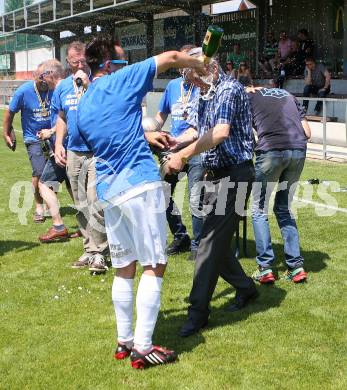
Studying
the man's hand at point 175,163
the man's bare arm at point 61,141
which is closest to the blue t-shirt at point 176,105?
the man's bare arm at point 61,141

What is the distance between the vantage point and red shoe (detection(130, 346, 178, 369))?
3820 millimetres

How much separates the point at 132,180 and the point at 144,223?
0.92ft

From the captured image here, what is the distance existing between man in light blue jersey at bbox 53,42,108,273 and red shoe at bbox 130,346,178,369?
2.03 m

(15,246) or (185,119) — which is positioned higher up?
(185,119)

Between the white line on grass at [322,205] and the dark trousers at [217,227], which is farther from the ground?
the dark trousers at [217,227]

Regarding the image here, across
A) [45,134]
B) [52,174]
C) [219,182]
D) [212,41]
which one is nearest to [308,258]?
[219,182]

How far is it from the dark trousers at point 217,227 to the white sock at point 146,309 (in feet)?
1.97

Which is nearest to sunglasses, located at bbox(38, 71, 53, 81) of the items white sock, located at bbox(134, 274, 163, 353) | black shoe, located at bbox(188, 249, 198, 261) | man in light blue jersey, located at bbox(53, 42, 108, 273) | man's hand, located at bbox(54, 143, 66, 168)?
man in light blue jersey, located at bbox(53, 42, 108, 273)

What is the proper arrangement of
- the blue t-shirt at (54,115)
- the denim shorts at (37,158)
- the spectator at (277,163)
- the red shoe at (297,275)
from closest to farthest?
the spectator at (277,163) → the red shoe at (297,275) → the blue t-shirt at (54,115) → the denim shorts at (37,158)

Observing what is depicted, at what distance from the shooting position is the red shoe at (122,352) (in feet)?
13.1

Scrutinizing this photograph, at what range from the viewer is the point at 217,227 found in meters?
4.29

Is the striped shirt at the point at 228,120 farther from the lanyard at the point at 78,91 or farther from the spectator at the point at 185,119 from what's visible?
the lanyard at the point at 78,91

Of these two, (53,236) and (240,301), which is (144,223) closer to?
(240,301)

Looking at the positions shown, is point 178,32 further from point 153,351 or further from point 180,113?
point 153,351
